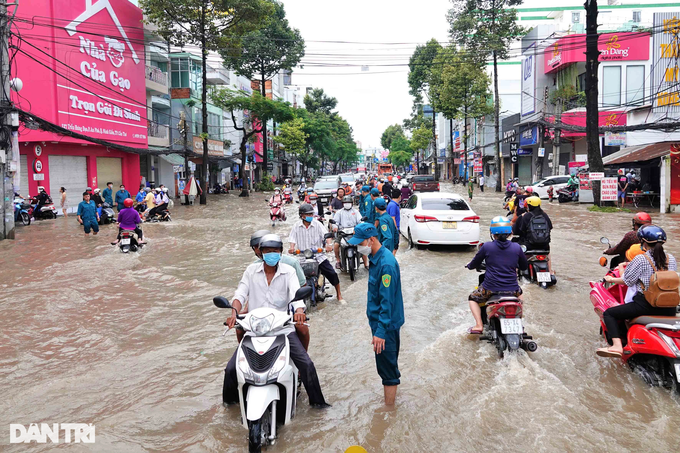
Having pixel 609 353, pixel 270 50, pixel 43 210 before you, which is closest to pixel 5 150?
pixel 43 210

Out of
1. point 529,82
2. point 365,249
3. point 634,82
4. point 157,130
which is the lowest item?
point 365,249

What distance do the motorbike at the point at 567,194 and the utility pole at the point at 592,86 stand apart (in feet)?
22.2

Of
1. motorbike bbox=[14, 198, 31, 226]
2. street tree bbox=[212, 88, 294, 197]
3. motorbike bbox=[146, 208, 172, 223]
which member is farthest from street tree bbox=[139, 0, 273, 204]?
motorbike bbox=[14, 198, 31, 226]

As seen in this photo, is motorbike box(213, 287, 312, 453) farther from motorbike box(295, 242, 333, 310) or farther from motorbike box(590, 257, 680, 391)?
motorbike box(295, 242, 333, 310)

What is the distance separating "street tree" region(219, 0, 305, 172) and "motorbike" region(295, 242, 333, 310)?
1555 inches

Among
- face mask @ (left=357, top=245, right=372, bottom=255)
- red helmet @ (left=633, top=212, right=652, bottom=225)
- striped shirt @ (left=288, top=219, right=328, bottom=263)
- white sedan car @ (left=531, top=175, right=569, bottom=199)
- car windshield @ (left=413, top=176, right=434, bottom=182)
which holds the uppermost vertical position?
car windshield @ (left=413, top=176, right=434, bottom=182)

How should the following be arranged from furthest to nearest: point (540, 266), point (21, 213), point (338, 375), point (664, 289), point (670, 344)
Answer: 1. point (21, 213)
2. point (540, 266)
3. point (338, 375)
4. point (664, 289)
5. point (670, 344)

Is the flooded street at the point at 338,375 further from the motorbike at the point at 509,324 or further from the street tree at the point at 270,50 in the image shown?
the street tree at the point at 270,50

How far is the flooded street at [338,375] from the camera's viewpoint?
442 centimetres

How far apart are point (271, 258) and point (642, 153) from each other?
2416 cm

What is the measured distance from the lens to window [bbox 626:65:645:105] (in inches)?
1447

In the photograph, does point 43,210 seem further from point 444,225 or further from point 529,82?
point 529,82

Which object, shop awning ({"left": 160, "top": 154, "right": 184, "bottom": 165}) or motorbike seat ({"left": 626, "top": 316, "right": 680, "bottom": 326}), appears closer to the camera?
motorbike seat ({"left": 626, "top": 316, "right": 680, "bottom": 326})

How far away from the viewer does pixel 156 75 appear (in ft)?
120
